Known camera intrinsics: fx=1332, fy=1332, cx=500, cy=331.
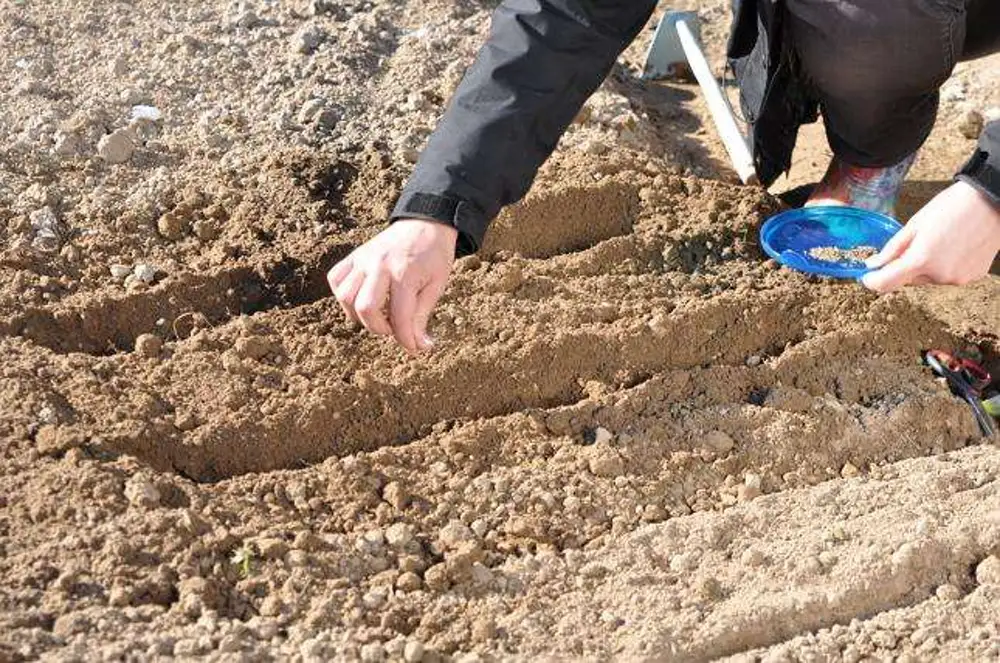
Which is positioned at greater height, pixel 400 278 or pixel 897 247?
pixel 400 278

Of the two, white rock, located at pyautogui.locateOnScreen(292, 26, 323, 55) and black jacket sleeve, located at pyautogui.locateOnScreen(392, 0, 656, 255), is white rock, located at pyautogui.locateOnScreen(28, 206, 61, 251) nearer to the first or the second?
white rock, located at pyautogui.locateOnScreen(292, 26, 323, 55)

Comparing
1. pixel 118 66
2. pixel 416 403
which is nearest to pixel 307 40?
pixel 118 66

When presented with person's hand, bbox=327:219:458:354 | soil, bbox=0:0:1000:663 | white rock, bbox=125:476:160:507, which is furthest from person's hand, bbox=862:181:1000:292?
white rock, bbox=125:476:160:507

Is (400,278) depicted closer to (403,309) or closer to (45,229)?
(403,309)

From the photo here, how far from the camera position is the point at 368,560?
236 cm

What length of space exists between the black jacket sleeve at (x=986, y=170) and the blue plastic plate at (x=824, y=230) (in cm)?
65

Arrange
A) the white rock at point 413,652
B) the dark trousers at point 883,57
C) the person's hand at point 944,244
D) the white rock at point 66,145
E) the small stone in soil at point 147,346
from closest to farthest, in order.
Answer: the white rock at point 413,652, the person's hand at point 944,244, the small stone in soil at point 147,346, the dark trousers at point 883,57, the white rock at point 66,145

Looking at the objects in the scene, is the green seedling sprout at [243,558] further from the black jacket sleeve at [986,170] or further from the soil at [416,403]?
the black jacket sleeve at [986,170]

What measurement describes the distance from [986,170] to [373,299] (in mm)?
1138

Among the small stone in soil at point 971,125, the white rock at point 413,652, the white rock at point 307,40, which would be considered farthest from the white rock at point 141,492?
the small stone in soil at point 971,125

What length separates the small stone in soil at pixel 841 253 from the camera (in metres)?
3.06

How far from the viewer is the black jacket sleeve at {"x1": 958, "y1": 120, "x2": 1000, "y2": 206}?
2.41 m

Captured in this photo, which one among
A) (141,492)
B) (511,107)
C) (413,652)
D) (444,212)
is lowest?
(413,652)

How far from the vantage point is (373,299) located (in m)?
2.22
